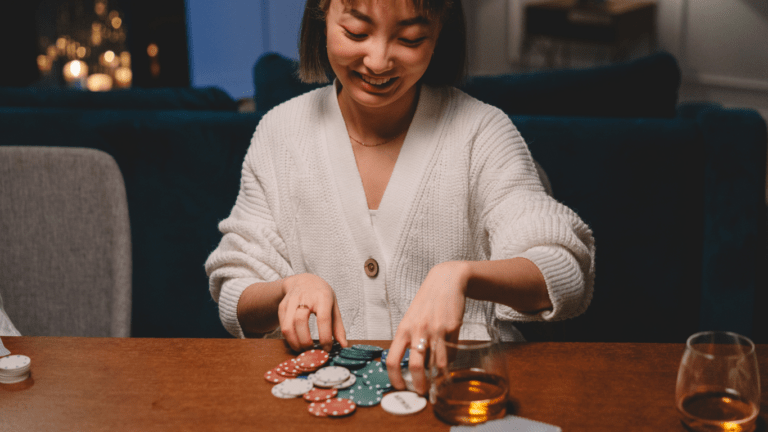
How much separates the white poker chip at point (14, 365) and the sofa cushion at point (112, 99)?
4.46 feet

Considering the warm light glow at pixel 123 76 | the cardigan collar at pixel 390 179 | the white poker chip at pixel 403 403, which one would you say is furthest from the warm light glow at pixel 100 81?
the white poker chip at pixel 403 403

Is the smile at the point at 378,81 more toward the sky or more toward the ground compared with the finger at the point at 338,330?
more toward the sky

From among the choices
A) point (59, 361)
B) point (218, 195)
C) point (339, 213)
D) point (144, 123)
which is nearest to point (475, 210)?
point (339, 213)

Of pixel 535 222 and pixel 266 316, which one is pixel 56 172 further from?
pixel 535 222

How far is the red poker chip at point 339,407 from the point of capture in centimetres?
69

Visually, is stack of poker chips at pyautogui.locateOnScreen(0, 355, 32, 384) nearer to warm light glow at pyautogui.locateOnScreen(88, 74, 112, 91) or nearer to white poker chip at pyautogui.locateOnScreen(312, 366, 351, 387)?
white poker chip at pyautogui.locateOnScreen(312, 366, 351, 387)

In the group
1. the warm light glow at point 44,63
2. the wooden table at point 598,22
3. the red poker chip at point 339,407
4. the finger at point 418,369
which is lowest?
the red poker chip at point 339,407

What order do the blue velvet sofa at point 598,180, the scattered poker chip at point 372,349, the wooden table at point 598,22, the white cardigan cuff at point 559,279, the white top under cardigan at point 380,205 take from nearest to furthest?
the scattered poker chip at point 372,349 → the white cardigan cuff at point 559,279 → the white top under cardigan at point 380,205 → the blue velvet sofa at point 598,180 → the wooden table at point 598,22

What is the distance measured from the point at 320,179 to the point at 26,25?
16.0 feet

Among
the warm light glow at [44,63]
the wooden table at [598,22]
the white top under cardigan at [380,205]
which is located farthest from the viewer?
the warm light glow at [44,63]

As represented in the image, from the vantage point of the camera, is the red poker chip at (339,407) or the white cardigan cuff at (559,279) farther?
the white cardigan cuff at (559,279)

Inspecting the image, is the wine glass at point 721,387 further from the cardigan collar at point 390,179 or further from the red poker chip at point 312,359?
the cardigan collar at point 390,179

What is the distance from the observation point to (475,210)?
1267 millimetres

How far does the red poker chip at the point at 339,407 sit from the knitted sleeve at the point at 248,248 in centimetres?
42
